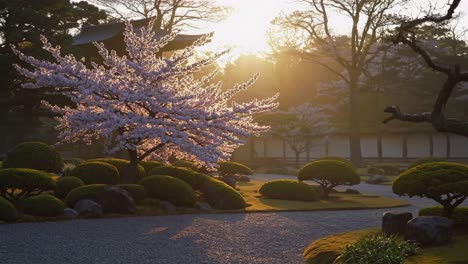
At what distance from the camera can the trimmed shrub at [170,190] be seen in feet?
59.8

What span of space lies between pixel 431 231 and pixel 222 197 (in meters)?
9.88

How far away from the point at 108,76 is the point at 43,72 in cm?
223

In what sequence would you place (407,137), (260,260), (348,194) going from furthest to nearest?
(407,137) → (348,194) → (260,260)

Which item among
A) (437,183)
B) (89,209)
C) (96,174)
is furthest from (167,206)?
(437,183)

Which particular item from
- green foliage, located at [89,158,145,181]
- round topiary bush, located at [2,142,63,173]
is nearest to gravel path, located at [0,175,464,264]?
green foliage, located at [89,158,145,181]

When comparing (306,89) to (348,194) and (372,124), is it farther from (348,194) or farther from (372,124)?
(348,194)

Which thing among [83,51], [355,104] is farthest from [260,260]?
[355,104]

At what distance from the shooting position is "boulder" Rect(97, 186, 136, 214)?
16812 mm

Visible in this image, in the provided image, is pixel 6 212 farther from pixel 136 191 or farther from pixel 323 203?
pixel 323 203

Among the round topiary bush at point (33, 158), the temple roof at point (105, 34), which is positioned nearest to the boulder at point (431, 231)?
the round topiary bush at point (33, 158)

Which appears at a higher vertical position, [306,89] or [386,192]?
[306,89]

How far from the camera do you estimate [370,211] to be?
61.2 ft

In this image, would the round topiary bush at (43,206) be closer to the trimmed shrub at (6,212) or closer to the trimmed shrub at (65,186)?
the trimmed shrub at (6,212)

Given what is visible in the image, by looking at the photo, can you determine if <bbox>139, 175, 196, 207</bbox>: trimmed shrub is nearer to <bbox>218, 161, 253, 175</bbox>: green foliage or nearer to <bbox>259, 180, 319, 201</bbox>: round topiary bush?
<bbox>259, 180, 319, 201</bbox>: round topiary bush
